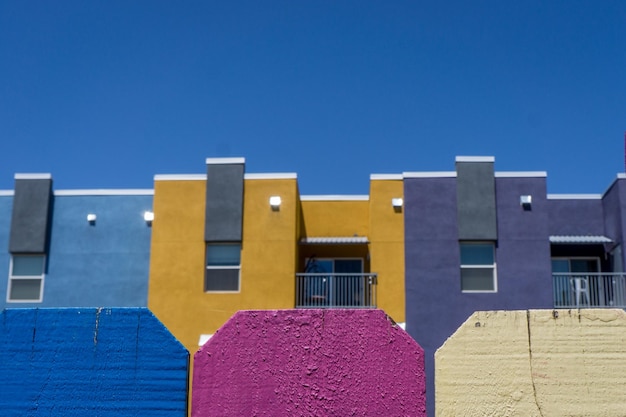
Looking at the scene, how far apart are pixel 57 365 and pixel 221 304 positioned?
16.8 m

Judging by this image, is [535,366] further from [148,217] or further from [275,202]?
A: [148,217]

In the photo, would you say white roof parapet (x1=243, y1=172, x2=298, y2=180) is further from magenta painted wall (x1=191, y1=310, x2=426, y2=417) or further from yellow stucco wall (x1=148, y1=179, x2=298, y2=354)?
magenta painted wall (x1=191, y1=310, x2=426, y2=417)

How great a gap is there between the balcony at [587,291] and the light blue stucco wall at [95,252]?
36.2 feet

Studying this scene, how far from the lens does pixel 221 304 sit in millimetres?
22031

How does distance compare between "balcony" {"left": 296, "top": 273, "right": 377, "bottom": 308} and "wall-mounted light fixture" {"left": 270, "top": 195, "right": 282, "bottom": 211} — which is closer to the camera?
"balcony" {"left": 296, "top": 273, "right": 377, "bottom": 308}

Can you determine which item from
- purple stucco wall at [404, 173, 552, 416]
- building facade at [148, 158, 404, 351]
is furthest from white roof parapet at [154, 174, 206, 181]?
purple stucco wall at [404, 173, 552, 416]

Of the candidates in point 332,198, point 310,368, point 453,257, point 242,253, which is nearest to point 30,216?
point 242,253

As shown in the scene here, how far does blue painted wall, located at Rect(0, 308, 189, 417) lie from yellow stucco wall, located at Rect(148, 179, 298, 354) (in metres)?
16.4

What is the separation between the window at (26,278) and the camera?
76.2ft

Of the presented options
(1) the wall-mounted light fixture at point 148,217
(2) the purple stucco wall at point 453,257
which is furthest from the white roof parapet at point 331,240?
(1) the wall-mounted light fixture at point 148,217

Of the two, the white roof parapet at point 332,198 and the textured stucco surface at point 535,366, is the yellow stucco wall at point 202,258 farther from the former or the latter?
the textured stucco surface at point 535,366

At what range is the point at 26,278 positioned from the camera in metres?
23.3

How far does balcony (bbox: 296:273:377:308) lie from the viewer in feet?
73.6

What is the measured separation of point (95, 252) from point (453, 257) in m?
9.66
